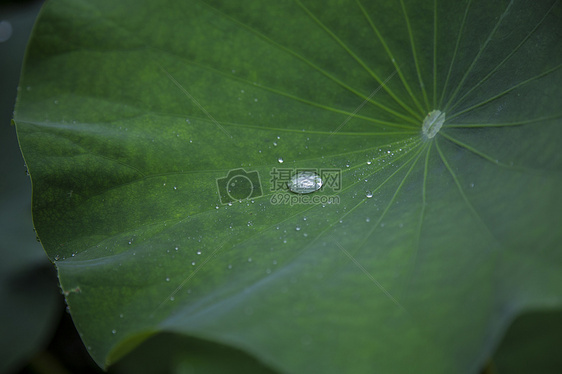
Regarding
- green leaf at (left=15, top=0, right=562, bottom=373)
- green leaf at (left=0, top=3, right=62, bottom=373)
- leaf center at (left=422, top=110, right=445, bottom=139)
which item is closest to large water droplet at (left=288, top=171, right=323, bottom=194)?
green leaf at (left=15, top=0, right=562, bottom=373)

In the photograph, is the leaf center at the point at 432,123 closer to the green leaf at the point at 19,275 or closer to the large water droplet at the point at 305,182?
the large water droplet at the point at 305,182

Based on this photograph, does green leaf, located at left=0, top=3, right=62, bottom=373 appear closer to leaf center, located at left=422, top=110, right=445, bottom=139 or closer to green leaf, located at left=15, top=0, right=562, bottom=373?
green leaf, located at left=15, top=0, right=562, bottom=373

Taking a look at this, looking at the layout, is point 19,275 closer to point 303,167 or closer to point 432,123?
point 303,167

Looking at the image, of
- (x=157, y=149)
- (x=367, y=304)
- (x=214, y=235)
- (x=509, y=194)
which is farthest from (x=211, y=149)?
(x=509, y=194)

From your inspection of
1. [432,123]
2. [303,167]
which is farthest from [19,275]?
[432,123]

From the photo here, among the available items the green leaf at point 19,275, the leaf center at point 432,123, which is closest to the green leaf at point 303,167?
the leaf center at point 432,123

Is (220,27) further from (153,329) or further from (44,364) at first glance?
(44,364)

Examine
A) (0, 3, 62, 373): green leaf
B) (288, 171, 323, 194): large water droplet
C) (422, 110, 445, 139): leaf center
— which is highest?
(422, 110, 445, 139): leaf center
